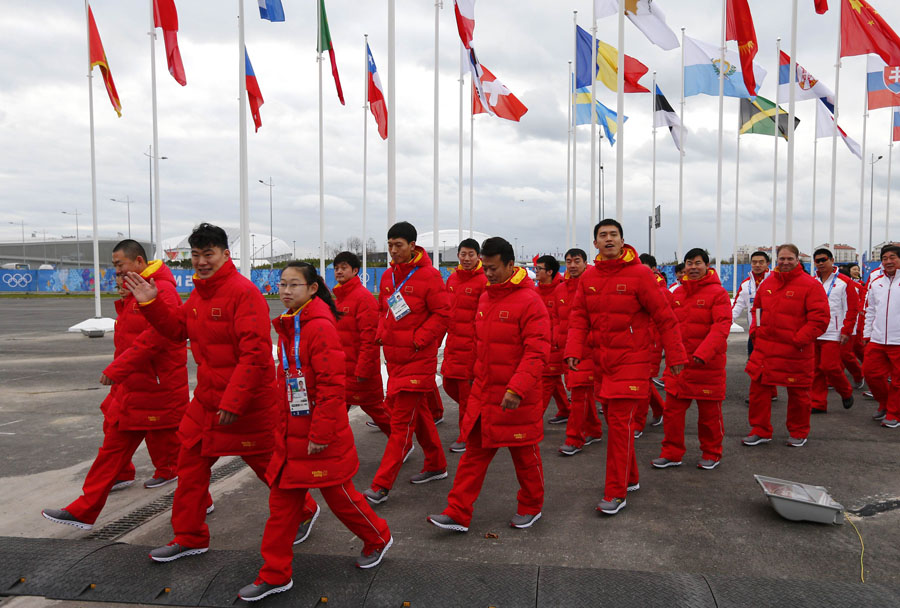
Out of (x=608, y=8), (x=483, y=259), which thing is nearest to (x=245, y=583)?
(x=483, y=259)

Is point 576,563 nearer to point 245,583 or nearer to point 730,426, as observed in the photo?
point 245,583

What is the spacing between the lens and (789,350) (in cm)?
632

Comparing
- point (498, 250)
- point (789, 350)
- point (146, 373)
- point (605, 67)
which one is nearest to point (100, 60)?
point (605, 67)

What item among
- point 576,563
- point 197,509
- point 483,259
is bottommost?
point 576,563

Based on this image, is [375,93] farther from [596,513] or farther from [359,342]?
[596,513]

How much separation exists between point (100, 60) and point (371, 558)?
16.7m

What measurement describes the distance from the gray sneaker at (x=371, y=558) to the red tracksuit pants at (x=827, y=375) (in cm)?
680

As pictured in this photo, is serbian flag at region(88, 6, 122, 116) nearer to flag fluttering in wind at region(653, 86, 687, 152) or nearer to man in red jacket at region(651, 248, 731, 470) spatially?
flag fluttering in wind at region(653, 86, 687, 152)

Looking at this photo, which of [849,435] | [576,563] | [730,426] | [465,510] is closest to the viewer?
[576,563]

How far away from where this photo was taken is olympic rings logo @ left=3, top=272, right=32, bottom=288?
44.7m

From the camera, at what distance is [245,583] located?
11.3 feet

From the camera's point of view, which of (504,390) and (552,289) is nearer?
(504,390)

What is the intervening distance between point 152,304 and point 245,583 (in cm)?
187

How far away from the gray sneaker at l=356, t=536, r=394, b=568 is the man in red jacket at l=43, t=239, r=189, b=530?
198 centimetres
